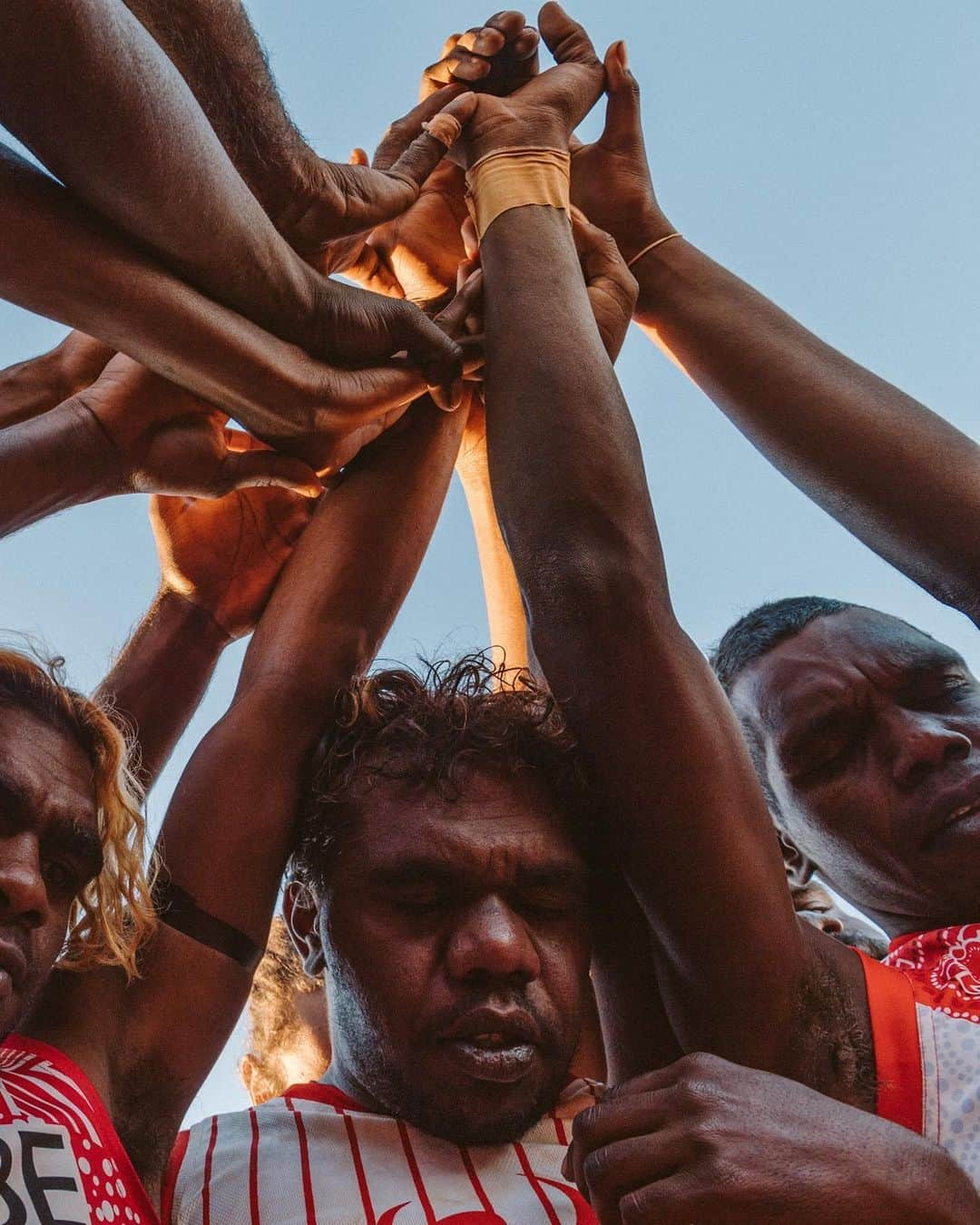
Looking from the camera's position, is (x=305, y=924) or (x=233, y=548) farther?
(x=233, y=548)

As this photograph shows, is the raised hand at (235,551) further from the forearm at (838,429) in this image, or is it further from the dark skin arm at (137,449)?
the forearm at (838,429)

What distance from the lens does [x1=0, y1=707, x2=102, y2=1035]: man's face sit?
169 centimetres

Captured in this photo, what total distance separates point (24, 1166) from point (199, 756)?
805 mm

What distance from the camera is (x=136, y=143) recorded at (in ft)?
6.02

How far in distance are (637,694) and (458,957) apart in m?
0.50

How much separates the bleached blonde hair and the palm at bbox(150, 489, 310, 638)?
0.57 m

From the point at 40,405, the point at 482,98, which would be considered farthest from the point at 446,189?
the point at 40,405

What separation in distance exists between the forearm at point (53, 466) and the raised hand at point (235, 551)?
1.36ft

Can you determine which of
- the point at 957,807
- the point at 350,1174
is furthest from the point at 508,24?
the point at 350,1174

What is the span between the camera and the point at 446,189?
9.80 ft

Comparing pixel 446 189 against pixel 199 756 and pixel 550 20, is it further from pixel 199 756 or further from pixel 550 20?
pixel 199 756

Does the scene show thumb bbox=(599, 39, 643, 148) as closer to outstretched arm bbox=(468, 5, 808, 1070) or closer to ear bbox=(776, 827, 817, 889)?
outstretched arm bbox=(468, 5, 808, 1070)

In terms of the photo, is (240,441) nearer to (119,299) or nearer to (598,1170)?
(119,299)

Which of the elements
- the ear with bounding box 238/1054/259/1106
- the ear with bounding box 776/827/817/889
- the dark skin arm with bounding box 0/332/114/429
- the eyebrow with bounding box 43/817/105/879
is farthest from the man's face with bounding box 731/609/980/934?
the ear with bounding box 238/1054/259/1106
